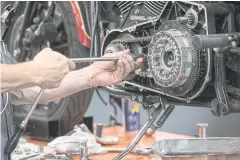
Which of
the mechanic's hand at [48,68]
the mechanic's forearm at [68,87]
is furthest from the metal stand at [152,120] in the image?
the mechanic's hand at [48,68]

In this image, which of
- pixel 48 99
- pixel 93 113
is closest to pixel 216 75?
pixel 48 99

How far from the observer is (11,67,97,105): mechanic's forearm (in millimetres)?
1391

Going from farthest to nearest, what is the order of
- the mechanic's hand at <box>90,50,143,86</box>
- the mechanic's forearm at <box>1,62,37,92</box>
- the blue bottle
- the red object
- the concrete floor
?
the blue bottle → the red object → the concrete floor → the mechanic's hand at <box>90,50,143,86</box> → the mechanic's forearm at <box>1,62,37,92</box>

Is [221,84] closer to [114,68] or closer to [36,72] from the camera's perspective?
[114,68]

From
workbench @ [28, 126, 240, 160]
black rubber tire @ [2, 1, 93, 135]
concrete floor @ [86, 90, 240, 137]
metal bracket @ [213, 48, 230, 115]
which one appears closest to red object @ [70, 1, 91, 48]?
black rubber tire @ [2, 1, 93, 135]

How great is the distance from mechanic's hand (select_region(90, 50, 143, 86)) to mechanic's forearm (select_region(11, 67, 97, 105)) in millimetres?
20

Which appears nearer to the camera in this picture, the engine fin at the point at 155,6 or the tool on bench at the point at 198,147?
the tool on bench at the point at 198,147

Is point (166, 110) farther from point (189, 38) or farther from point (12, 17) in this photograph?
point (12, 17)

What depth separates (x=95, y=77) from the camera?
1370 millimetres

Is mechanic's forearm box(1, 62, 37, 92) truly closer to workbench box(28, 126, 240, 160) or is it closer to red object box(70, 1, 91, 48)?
workbench box(28, 126, 240, 160)

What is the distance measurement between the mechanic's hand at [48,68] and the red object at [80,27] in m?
0.83

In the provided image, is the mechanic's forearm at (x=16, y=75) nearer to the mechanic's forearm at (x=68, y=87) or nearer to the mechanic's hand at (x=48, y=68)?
→ the mechanic's hand at (x=48, y=68)

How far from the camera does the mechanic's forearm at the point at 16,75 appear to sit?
991 millimetres

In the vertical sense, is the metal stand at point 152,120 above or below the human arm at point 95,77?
below
